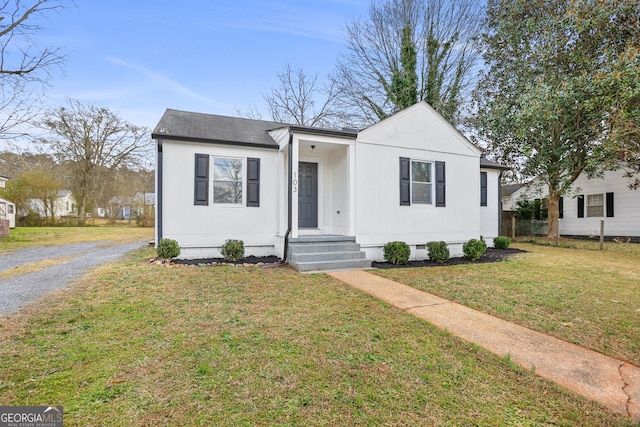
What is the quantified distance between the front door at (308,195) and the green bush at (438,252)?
334 centimetres

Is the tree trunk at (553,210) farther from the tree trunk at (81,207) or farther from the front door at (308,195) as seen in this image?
the tree trunk at (81,207)

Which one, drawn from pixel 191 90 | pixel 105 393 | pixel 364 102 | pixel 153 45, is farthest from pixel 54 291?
pixel 364 102

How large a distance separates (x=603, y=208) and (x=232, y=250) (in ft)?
59.1

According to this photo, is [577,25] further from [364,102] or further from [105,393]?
[105,393]

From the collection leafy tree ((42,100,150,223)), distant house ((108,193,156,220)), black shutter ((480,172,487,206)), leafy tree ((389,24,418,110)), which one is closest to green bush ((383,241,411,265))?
black shutter ((480,172,487,206))

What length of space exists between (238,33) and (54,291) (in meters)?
11.2

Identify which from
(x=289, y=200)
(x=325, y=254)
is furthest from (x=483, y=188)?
(x=289, y=200)

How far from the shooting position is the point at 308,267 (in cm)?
660

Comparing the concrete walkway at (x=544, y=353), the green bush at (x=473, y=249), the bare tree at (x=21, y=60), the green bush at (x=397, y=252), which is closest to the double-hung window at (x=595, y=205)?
the green bush at (x=473, y=249)

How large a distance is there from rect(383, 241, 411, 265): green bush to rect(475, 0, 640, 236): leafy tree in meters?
6.66

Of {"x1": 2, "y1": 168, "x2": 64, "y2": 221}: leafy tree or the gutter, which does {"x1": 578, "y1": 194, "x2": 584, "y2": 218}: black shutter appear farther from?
{"x1": 2, "y1": 168, "x2": 64, "y2": 221}: leafy tree

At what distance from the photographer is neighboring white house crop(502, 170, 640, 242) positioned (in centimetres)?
1384

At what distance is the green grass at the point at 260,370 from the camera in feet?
6.32

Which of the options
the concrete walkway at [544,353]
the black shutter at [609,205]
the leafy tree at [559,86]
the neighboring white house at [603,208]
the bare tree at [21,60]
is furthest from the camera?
the black shutter at [609,205]
